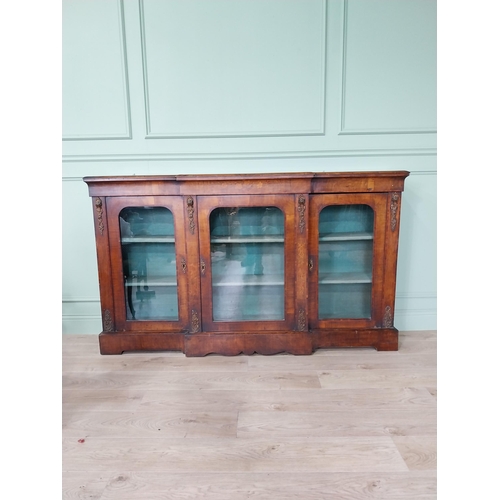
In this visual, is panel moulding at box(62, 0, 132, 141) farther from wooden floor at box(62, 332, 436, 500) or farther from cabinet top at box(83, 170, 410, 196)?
wooden floor at box(62, 332, 436, 500)

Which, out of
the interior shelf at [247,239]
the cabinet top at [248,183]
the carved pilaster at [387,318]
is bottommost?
the carved pilaster at [387,318]

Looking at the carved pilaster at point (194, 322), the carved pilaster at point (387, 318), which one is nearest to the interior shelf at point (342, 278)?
the carved pilaster at point (387, 318)

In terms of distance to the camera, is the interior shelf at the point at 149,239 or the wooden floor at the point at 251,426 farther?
the interior shelf at the point at 149,239

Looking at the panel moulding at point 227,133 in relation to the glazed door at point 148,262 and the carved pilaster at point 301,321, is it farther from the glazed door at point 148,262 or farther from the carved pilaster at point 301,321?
the carved pilaster at point 301,321

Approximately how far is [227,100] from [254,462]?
1547 mm

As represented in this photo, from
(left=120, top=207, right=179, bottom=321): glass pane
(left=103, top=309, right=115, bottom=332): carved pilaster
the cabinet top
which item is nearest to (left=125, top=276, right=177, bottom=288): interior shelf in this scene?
(left=120, top=207, right=179, bottom=321): glass pane

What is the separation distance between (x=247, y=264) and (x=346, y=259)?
473mm

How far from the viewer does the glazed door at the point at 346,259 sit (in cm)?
150

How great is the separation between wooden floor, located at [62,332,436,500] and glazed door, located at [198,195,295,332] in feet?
0.62

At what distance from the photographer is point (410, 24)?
165 cm

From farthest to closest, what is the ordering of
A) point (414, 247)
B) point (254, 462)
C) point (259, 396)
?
point (414, 247) → point (259, 396) → point (254, 462)

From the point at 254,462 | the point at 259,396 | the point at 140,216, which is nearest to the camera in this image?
the point at 254,462
